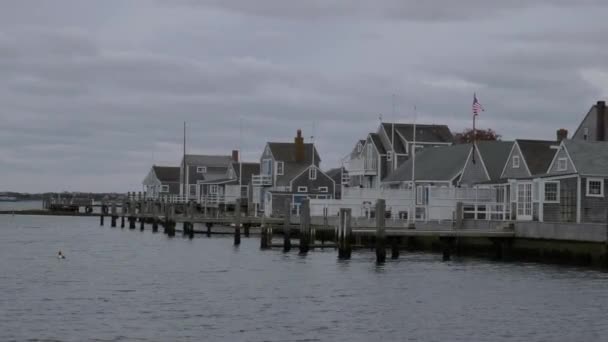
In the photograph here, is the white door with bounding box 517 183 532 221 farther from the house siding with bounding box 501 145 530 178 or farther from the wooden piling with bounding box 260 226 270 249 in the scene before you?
the wooden piling with bounding box 260 226 270 249

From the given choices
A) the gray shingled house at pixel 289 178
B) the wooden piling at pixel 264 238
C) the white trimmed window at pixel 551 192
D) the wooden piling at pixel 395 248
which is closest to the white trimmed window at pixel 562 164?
the white trimmed window at pixel 551 192

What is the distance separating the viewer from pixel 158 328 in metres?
33.6

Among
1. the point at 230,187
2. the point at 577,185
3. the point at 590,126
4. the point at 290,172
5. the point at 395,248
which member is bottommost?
the point at 395,248

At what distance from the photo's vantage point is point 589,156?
62438 mm

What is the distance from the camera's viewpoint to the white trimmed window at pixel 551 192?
6312 centimetres

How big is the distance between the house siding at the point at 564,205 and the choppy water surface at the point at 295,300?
285 inches

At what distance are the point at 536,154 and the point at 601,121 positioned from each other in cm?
1024

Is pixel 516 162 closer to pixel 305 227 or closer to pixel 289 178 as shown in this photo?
pixel 305 227

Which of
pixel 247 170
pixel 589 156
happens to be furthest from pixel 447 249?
pixel 247 170

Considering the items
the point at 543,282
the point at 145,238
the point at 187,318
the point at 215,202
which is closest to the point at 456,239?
the point at 543,282

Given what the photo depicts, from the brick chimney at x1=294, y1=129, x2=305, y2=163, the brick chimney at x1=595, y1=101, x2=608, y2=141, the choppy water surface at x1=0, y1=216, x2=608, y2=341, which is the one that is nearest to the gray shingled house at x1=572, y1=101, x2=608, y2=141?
the brick chimney at x1=595, y1=101, x2=608, y2=141

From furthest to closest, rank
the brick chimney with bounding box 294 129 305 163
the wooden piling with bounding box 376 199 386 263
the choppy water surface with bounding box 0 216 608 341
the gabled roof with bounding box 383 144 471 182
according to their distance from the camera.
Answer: the brick chimney with bounding box 294 129 305 163 < the gabled roof with bounding box 383 144 471 182 < the wooden piling with bounding box 376 199 386 263 < the choppy water surface with bounding box 0 216 608 341

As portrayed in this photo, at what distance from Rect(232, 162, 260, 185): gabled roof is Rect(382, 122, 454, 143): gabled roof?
30889 mm

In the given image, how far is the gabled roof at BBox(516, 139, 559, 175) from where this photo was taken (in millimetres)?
73875
